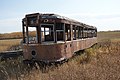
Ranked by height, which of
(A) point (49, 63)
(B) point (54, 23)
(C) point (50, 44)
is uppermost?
(B) point (54, 23)

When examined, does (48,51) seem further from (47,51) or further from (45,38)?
(45,38)

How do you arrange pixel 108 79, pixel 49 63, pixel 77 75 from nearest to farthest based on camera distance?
pixel 108 79 < pixel 77 75 < pixel 49 63

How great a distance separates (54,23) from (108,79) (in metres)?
7.20

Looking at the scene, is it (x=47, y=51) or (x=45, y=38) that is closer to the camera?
(x=47, y=51)

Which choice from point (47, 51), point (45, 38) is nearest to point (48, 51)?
point (47, 51)

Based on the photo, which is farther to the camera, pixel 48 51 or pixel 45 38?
pixel 45 38

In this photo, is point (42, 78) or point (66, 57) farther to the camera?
point (66, 57)

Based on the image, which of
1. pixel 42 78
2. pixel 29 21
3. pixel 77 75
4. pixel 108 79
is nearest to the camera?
pixel 108 79

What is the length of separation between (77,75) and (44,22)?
6090mm

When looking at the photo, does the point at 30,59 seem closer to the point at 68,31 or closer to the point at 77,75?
the point at 68,31

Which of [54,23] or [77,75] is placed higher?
[54,23]

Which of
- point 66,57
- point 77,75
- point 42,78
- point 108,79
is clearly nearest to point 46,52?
point 66,57

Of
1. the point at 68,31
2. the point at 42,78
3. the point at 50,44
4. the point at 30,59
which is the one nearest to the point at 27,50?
the point at 30,59

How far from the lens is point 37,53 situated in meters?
13.9
